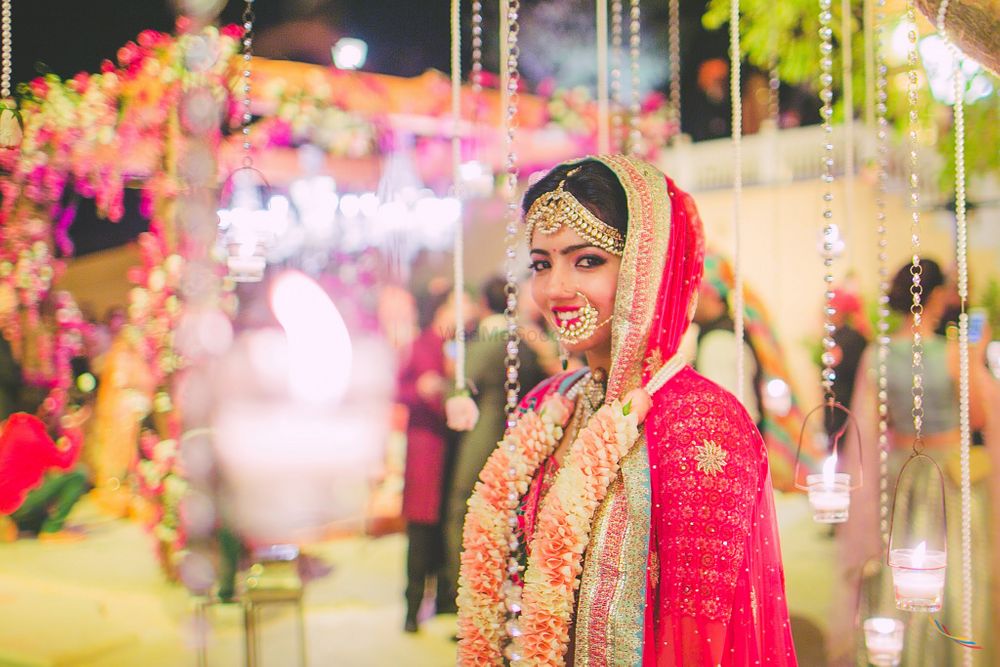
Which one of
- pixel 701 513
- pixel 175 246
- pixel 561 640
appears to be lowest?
pixel 561 640

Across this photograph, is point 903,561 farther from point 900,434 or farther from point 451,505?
point 451,505

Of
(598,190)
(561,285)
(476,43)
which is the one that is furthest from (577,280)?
(476,43)

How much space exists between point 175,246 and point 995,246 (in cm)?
607

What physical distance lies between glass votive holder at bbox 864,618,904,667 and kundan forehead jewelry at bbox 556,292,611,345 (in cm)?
163

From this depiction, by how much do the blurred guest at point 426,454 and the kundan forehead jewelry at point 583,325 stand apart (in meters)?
2.58

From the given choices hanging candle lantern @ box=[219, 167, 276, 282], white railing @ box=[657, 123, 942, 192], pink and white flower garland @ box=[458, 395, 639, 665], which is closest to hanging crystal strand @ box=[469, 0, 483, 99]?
hanging candle lantern @ box=[219, 167, 276, 282]

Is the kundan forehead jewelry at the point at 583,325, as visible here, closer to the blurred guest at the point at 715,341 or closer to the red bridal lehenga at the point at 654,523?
the red bridal lehenga at the point at 654,523

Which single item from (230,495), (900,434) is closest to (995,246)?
(900,434)

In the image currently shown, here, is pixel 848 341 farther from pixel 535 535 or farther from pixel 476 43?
pixel 535 535

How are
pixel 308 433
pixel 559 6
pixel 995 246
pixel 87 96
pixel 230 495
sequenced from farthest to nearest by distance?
1. pixel 995 246
2. pixel 559 6
3. pixel 308 433
4. pixel 230 495
5. pixel 87 96

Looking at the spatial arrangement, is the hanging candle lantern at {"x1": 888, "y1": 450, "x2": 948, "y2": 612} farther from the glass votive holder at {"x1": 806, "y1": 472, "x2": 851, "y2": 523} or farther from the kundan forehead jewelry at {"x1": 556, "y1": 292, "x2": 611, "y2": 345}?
the kundan forehead jewelry at {"x1": 556, "y1": 292, "x2": 611, "y2": 345}

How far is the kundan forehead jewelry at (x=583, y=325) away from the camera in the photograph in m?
1.66

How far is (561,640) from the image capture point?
1582mm

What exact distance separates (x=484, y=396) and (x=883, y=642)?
2068mm
